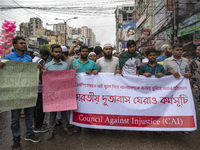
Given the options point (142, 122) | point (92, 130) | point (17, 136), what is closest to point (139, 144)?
point (142, 122)

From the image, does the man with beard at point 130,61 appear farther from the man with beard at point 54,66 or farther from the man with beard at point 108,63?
the man with beard at point 54,66

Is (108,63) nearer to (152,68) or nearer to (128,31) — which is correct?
(152,68)

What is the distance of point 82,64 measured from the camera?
134 inches

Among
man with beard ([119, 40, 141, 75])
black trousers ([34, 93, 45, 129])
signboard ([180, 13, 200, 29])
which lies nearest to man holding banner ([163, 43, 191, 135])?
man with beard ([119, 40, 141, 75])

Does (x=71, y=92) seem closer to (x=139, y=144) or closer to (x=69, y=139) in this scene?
(x=69, y=139)

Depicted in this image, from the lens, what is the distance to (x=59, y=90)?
122 inches

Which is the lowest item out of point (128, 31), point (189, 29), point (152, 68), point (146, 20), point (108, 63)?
point (152, 68)

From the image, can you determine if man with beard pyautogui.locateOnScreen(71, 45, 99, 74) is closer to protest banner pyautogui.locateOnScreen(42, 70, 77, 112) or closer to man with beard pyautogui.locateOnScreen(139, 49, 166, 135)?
protest banner pyautogui.locateOnScreen(42, 70, 77, 112)

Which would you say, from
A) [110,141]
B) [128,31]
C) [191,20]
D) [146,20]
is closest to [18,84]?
[110,141]

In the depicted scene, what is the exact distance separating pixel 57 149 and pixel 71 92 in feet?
3.56

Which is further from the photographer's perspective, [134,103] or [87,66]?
[87,66]

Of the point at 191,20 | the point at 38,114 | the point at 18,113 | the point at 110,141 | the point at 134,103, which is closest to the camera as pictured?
the point at 18,113

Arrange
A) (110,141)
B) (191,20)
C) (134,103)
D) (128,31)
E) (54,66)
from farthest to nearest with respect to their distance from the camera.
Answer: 1. (128,31)
2. (191,20)
3. (54,66)
4. (134,103)
5. (110,141)

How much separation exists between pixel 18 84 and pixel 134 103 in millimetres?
2271
